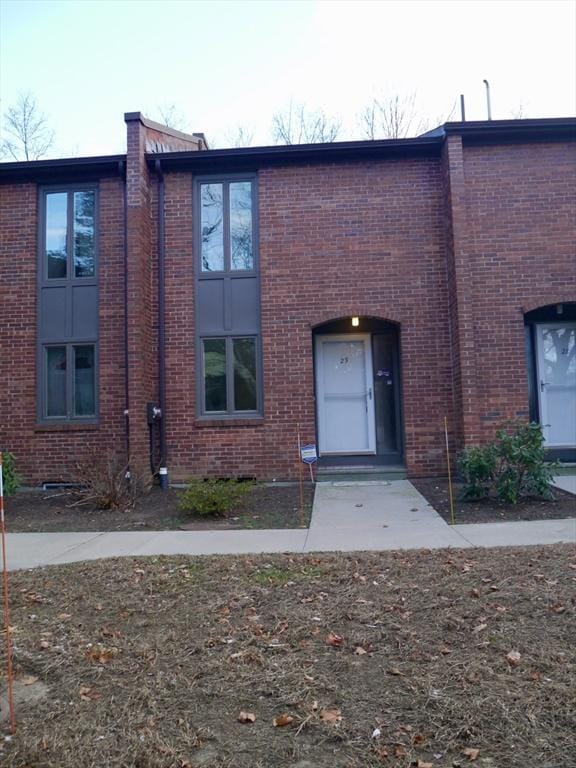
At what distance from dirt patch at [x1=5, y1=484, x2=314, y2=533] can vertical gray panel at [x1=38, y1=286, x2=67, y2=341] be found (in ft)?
9.49

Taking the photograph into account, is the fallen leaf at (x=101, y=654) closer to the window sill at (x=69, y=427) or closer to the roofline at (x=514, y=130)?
the window sill at (x=69, y=427)

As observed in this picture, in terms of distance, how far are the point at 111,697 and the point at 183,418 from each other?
23.8ft

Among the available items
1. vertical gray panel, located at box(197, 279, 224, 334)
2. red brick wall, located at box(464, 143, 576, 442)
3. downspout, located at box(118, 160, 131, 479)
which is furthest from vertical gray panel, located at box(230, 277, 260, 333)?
red brick wall, located at box(464, 143, 576, 442)

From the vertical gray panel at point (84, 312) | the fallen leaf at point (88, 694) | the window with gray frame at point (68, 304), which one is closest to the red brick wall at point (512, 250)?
the vertical gray panel at point (84, 312)

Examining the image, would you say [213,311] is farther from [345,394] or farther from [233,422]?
[345,394]

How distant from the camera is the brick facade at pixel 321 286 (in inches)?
386

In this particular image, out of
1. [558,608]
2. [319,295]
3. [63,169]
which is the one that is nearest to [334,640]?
[558,608]

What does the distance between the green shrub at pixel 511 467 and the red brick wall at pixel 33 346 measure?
5921 millimetres

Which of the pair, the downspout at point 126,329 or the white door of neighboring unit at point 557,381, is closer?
the downspout at point 126,329

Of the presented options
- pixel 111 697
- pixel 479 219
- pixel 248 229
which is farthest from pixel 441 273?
pixel 111 697

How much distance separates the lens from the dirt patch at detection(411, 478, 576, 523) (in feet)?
22.9

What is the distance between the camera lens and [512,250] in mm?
9883

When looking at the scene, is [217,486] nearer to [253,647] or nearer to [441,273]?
[253,647]

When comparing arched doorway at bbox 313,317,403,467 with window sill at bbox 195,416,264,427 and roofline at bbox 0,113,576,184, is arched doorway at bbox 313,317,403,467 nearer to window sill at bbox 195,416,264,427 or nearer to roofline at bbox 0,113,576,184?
window sill at bbox 195,416,264,427
